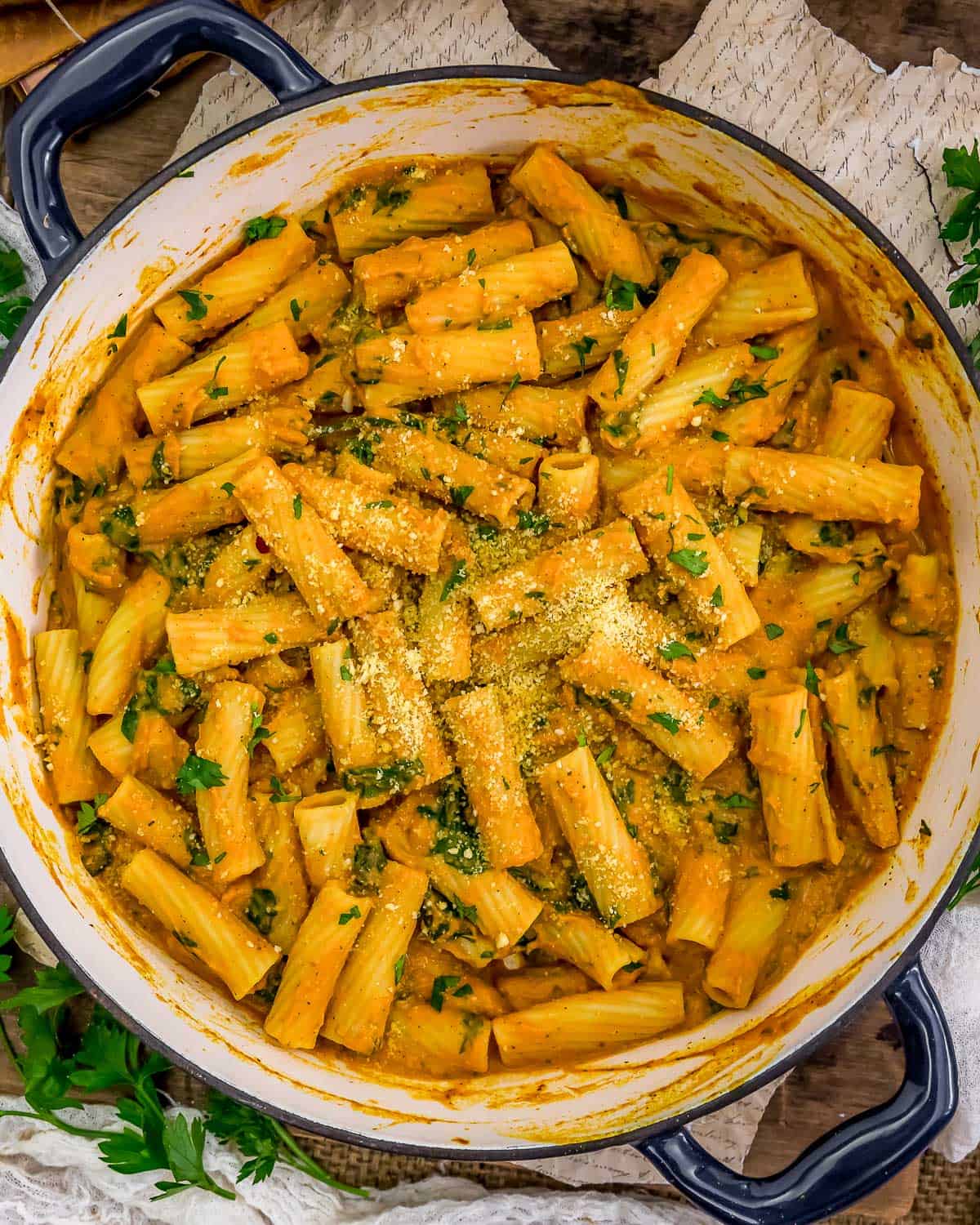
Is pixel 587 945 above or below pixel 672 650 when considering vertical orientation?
below

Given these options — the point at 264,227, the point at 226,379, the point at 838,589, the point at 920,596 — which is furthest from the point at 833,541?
the point at 264,227

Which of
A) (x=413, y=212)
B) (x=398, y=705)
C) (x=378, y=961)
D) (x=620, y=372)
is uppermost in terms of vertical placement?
(x=413, y=212)

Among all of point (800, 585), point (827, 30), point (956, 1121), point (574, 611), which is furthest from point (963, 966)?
point (827, 30)

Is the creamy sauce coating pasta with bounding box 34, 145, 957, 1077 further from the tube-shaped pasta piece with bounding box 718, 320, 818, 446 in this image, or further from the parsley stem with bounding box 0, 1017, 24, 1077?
the parsley stem with bounding box 0, 1017, 24, 1077

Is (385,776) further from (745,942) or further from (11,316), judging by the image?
(11,316)

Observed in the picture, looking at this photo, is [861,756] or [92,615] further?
[92,615]

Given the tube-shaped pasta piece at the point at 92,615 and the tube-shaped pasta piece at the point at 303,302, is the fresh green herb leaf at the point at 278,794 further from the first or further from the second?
the tube-shaped pasta piece at the point at 303,302

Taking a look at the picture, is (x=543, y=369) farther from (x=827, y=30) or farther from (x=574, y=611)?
(x=827, y=30)
